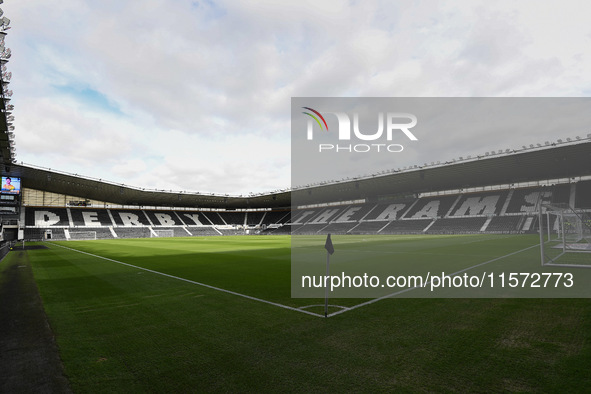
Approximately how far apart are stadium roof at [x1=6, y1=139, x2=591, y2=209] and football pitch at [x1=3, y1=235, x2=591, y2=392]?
42143 millimetres

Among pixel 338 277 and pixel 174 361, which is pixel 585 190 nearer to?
pixel 338 277

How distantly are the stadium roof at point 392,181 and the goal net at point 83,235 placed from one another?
8984 millimetres

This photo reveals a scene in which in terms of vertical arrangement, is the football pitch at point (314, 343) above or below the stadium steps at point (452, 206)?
below

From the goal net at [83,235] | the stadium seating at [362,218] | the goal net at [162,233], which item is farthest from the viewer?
the goal net at [162,233]

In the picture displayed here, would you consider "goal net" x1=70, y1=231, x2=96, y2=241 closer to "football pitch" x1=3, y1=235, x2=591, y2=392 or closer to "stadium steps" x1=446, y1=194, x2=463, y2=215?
"football pitch" x1=3, y1=235, x2=591, y2=392

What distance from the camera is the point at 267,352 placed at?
4863 mm

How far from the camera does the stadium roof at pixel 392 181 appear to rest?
138 ft

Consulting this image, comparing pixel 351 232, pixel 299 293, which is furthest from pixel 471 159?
pixel 299 293

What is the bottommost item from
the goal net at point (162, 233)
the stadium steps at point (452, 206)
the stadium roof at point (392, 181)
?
the goal net at point (162, 233)

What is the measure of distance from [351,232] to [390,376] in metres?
61.3

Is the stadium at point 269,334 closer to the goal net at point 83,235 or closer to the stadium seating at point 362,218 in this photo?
the stadium seating at point 362,218

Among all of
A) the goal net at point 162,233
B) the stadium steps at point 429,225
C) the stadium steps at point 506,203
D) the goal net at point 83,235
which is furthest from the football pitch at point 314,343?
the goal net at point 162,233

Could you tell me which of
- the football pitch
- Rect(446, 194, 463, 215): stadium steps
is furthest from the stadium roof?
the football pitch

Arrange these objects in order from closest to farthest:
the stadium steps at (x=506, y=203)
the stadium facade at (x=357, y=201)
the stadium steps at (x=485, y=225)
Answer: the stadium facade at (x=357, y=201)
the stadium steps at (x=485, y=225)
the stadium steps at (x=506, y=203)
